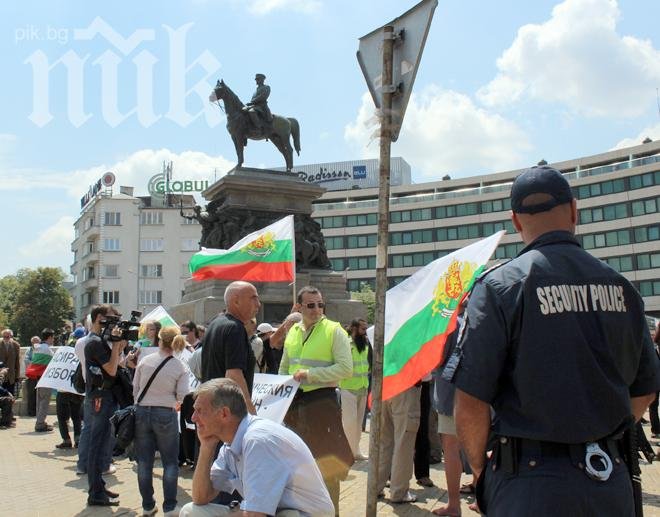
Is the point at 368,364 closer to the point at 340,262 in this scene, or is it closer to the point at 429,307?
the point at 429,307

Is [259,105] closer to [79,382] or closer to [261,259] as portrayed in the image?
[261,259]

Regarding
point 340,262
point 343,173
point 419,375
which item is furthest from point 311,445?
point 343,173

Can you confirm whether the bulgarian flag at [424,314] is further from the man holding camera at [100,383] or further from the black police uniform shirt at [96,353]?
the black police uniform shirt at [96,353]

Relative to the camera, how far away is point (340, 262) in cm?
8881

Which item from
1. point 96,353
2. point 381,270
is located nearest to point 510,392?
point 381,270

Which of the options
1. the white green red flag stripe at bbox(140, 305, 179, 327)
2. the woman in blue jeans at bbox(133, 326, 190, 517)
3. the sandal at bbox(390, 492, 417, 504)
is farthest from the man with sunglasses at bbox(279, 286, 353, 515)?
the white green red flag stripe at bbox(140, 305, 179, 327)

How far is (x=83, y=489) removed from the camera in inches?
337

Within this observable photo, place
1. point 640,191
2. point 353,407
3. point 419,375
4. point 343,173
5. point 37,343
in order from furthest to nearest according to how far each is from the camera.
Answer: point 343,173, point 640,191, point 37,343, point 353,407, point 419,375

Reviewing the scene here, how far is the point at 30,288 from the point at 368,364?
7472 cm

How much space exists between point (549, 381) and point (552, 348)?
→ 115 mm

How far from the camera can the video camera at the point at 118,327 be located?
776 cm

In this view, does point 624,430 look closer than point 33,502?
Yes

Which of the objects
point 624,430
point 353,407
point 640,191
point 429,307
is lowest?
point 353,407

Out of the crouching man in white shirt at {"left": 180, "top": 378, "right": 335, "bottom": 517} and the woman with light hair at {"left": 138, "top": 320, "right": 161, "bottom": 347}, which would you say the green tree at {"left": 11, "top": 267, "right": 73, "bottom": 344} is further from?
the crouching man in white shirt at {"left": 180, "top": 378, "right": 335, "bottom": 517}
